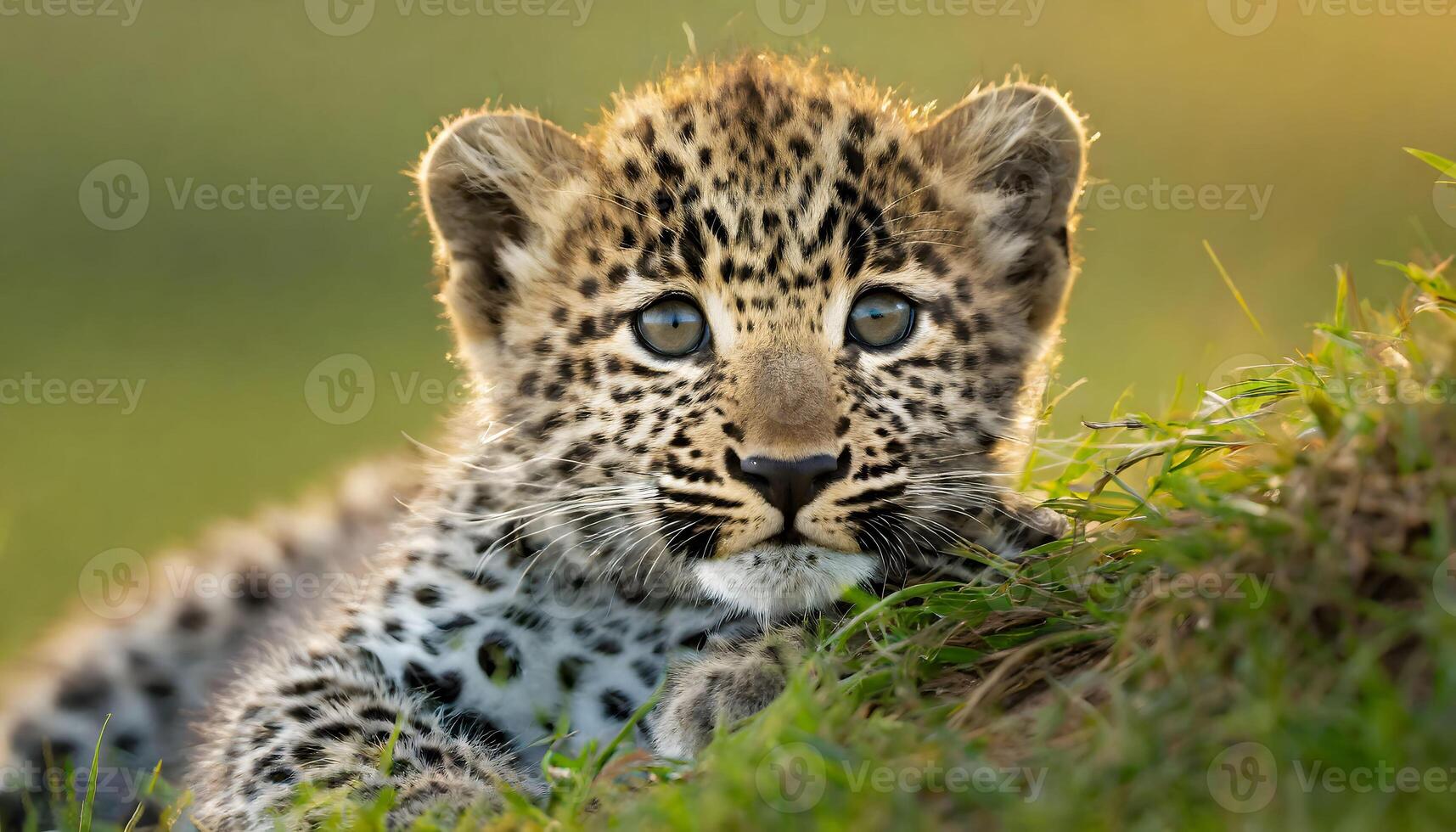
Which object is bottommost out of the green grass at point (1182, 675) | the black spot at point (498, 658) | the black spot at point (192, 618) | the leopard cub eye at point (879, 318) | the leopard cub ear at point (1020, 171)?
the black spot at point (192, 618)

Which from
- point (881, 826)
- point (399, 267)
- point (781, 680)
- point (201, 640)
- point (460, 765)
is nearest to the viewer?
point (881, 826)

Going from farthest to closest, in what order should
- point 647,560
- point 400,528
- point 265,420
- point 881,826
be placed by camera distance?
point 265,420
point 400,528
point 647,560
point 881,826

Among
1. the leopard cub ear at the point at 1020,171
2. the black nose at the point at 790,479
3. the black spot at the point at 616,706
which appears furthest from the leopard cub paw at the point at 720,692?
the leopard cub ear at the point at 1020,171

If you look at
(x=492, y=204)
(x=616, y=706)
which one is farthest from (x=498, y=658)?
(x=492, y=204)

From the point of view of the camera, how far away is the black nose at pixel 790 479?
13.6ft

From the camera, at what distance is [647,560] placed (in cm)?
493

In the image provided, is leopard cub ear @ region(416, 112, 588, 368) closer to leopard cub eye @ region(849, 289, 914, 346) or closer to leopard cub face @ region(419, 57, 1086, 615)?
leopard cub face @ region(419, 57, 1086, 615)

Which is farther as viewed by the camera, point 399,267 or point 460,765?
point 399,267

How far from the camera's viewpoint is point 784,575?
4.32 m

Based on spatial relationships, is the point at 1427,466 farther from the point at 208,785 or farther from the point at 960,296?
the point at 208,785

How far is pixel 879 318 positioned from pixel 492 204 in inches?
67.9

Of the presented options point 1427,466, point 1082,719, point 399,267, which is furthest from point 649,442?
point 399,267

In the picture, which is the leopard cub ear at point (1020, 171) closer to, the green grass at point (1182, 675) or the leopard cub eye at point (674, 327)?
the leopard cub eye at point (674, 327)

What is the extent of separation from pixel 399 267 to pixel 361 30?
5528 millimetres
